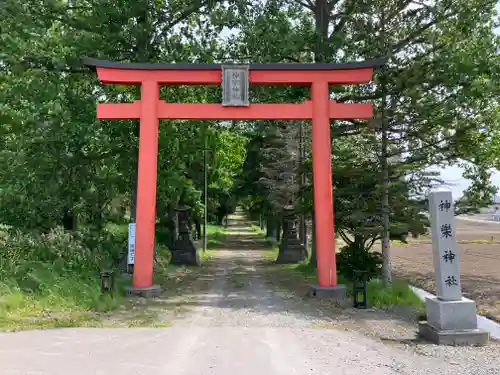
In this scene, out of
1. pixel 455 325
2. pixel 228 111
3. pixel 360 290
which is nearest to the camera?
pixel 455 325

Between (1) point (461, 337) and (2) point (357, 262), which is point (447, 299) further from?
(2) point (357, 262)

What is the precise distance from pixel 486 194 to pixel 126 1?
37.6 ft

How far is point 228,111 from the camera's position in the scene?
455 inches

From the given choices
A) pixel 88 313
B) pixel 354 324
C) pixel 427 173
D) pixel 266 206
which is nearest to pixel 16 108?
pixel 88 313

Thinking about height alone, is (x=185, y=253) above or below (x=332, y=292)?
above

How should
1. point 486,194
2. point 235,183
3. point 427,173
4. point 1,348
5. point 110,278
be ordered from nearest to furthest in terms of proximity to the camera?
point 1,348
point 110,278
point 427,173
point 486,194
point 235,183

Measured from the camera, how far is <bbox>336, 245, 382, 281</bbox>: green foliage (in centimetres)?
1304

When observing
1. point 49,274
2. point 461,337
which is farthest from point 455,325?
point 49,274

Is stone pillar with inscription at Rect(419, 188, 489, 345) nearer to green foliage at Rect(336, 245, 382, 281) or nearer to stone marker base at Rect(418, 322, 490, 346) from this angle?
stone marker base at Rect(418, 322, 490, 346)

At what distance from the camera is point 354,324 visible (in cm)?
872

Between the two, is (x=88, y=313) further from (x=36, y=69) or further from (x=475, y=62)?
(x=475, y=62)

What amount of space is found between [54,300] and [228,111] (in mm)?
5822

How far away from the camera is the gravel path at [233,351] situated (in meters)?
5.75

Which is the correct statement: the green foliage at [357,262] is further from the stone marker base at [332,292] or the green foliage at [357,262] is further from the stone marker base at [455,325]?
the stone marker base at [455,325]
